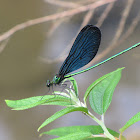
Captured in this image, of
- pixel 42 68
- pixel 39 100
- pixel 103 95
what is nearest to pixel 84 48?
pixel 103 95

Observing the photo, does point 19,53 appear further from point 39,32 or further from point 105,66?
point 105,66

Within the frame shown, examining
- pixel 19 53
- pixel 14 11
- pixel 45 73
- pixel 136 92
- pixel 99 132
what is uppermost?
pixel 14 11

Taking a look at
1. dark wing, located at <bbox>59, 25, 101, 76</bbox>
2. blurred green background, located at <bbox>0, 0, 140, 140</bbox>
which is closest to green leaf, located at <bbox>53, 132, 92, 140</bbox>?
dark wing, located at <bbox>59, 25, 101, 76</bbox>

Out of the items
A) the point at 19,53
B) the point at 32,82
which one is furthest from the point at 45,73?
the point at 19,53

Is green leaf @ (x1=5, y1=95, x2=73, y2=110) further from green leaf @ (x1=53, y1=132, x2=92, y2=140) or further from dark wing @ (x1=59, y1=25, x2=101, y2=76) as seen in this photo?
dark wing @ (x1=59, y1=25, x2=101, y2=76)

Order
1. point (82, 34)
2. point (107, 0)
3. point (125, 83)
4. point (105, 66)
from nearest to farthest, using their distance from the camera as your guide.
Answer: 1. point (82, 34)
2. point (107, 0)
3. point (125, 83)
4. point (105, 66)

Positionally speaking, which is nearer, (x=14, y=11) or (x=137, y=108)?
(x=137, y=108)
